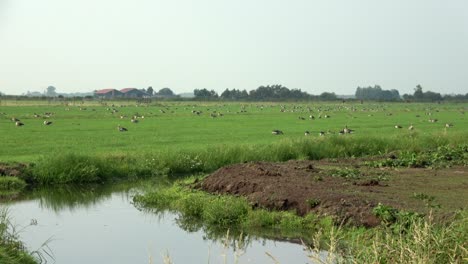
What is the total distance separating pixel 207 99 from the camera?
121062 mm

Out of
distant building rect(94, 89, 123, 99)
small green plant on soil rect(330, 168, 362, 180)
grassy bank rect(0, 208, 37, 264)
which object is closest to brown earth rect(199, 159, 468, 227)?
small green plant on soil rect(330, 168, 362, 180)

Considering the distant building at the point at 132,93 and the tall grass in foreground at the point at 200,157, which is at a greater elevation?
the tall grass in foreground at the point at 200,157

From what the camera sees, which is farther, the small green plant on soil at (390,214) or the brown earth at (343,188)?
the brown earth at (343,188)

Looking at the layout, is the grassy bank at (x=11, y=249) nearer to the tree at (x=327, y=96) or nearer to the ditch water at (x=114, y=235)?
the ditch water at (x=114, y=235)

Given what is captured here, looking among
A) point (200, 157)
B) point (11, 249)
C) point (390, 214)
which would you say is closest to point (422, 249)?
point (390, 214)

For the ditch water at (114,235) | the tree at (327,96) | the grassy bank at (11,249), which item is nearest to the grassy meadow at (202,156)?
the ditch water at (114,235)

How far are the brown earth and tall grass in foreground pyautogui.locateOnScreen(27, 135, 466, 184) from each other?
4.00 meters

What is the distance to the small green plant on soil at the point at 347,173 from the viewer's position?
717 inches

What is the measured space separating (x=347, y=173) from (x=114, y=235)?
8.13m

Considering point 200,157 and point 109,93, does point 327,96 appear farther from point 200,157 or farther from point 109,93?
point 200,157

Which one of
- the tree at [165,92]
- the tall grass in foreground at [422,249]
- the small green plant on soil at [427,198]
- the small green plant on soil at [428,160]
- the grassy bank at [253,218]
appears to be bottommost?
the tree at [165,92]

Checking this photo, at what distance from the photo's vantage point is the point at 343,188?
53.2 feet

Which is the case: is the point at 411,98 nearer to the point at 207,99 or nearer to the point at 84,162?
the point at 207,99

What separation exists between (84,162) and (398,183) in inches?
439
